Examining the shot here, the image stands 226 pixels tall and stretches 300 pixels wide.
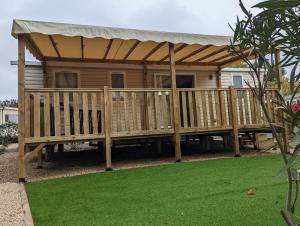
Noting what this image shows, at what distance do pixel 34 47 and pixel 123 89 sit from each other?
2670 mm

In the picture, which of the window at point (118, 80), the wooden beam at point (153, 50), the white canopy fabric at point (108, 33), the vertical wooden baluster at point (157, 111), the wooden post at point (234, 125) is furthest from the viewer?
the window at point (118, 80)

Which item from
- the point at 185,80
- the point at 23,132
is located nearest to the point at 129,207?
the point at 23,132

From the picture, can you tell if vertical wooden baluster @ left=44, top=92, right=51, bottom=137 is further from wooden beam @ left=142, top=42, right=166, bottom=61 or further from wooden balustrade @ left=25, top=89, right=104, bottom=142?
wooden beam @ left=142, top=42, right=166, bottom=61

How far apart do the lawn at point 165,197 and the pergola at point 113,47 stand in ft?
4.79

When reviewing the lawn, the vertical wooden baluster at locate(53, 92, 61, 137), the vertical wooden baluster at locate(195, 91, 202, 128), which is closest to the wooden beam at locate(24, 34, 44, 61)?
the vertical wooden baluster at locate(53, 92, 61, 137)

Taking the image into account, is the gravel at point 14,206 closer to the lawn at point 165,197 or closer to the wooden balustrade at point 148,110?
the lawn at point 165,197

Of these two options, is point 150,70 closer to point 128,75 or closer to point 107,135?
point 128,75

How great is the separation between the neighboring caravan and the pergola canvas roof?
0.8 inches

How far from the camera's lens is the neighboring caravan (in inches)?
244

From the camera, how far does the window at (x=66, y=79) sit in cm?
950

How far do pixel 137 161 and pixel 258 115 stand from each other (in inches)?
131

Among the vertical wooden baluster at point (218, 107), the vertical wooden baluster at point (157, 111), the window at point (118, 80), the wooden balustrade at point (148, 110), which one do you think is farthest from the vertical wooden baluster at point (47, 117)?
the vertical wooden baluster at point (218, 107)

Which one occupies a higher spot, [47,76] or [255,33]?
[47,76]

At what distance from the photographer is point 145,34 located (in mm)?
6715
